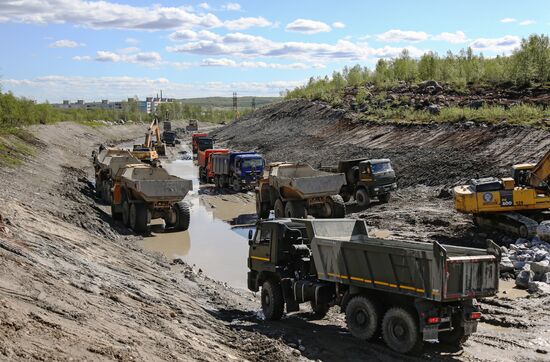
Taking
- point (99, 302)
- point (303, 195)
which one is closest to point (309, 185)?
point (303, 195)

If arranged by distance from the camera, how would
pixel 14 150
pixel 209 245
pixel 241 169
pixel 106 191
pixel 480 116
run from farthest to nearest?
pixel 14 150
pixel 480 116
pixel 241 169
pixel 106 191
pixel 209 245

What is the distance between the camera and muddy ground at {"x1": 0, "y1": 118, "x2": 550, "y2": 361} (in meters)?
8.20

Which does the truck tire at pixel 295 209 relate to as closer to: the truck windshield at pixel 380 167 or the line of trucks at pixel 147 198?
the line of trucks at pixel 147 198

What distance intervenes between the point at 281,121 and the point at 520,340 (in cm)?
6063

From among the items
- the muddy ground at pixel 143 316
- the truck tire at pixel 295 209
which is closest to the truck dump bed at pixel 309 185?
the truck tire at pixel 295 209

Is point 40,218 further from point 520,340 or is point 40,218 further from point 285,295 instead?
point 520,340

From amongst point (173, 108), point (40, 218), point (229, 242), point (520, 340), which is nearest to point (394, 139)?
point (229, 242)

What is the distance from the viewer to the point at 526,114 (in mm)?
34375

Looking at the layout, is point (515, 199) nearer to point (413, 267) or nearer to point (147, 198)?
point (413, 267)

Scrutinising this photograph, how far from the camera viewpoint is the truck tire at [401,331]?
9.82 metres

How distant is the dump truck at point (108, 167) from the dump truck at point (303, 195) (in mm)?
6964

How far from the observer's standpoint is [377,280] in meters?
10.3

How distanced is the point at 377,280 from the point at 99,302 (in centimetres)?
456

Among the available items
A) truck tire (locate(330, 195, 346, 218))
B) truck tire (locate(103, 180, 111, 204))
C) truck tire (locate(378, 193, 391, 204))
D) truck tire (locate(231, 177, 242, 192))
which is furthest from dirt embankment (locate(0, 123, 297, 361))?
truck tire (locate(231, 177, 242, 192))
